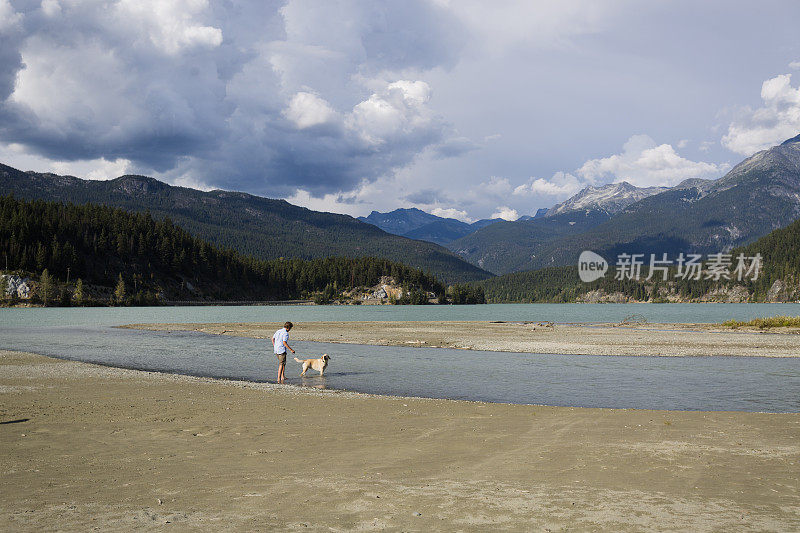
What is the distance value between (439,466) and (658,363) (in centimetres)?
2844

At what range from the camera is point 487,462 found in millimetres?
11883

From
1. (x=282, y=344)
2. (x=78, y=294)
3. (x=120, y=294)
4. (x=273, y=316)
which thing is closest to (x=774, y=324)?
(x=282, y=344)

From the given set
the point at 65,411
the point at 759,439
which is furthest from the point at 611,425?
the point at 65,411

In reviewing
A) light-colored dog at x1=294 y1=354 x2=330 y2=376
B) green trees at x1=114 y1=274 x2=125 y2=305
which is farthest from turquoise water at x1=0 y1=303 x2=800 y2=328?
light-colored dog at x1=294 y1=354 x2=330 y2=376

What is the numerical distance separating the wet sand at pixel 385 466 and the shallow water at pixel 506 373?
11.9ft

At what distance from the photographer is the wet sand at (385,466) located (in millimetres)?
8383

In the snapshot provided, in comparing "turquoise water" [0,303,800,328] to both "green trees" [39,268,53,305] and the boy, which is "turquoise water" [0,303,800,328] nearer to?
"green trees" [39,268,53,305]

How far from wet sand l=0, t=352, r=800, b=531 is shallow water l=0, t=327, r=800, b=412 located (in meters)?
3.63

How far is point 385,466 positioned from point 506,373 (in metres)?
19.2

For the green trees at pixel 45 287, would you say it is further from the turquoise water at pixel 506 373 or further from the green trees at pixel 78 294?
the turquoise water at pixel 506 373

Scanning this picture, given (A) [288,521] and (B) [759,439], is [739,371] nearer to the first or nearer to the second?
(B) [759,439]

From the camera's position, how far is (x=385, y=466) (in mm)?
11508

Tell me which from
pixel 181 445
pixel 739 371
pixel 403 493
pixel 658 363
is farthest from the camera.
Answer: pixel 658 363

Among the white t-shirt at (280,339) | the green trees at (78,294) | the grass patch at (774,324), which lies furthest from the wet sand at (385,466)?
the green trees at (78,294)
